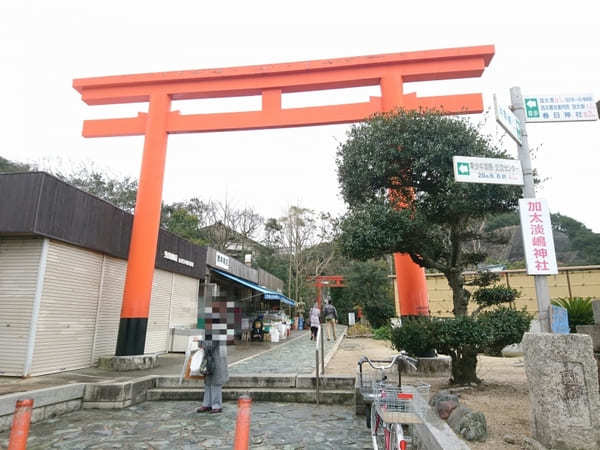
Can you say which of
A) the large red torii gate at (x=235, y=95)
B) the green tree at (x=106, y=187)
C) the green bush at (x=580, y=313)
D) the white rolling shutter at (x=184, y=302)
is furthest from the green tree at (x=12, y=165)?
the green bush at (x=580, y=313)

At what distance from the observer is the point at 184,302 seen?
13266 millimetres

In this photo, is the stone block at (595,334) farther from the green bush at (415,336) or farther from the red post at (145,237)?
the red post at (145,237)

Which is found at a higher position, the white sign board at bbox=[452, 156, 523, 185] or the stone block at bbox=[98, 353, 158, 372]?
the white sign board at bbox=[452, 156, 523, 185]

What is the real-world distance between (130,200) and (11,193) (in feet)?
64.1

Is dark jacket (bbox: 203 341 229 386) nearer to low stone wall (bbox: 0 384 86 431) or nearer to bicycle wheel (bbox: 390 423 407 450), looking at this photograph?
low stone wall (bbox: 0 384 86 431)

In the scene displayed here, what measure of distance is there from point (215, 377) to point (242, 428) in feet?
11.9

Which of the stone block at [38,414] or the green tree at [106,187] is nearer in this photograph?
the stone block at [38,414]

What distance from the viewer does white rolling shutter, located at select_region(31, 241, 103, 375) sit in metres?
7.36

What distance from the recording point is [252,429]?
505cm

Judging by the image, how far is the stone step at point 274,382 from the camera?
22.2 ft

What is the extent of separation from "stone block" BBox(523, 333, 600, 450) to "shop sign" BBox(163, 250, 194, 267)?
10.3 metres

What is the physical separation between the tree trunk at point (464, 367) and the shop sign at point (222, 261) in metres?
11.2

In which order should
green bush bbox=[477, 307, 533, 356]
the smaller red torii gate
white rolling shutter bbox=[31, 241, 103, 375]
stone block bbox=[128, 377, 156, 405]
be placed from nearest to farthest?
green bush bbox=[477, 307, 533, 356] < stone block bbox=[128, 377, 156, 405] < white rolling shutter bbox=[31, 241, 103, 375] < the smaller red torii gate

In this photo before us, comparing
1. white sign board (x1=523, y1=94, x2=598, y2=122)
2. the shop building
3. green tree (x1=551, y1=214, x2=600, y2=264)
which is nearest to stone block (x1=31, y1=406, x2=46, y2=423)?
the shop building
